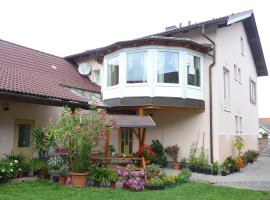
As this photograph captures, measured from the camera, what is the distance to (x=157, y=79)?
13.2m

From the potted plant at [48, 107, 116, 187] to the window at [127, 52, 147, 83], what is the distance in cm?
421

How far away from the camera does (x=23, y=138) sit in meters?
13.3

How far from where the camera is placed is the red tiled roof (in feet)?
38.2

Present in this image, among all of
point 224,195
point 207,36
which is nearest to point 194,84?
point 207,36

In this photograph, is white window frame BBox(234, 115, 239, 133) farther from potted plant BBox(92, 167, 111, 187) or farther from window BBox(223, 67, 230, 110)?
potted plant BBox(92, 167, 111, 187)

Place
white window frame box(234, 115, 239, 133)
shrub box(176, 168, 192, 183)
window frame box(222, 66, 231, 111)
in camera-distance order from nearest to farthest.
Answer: shrub box(176, 168, 192, 183), window frame box(222, 66, 231, 111), white window frame box(234, 115, 239, 133)

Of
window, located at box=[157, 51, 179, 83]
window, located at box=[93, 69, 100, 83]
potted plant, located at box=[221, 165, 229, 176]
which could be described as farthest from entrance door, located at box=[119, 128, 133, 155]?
potted plant, located at box=[221, 165, 229, 176]

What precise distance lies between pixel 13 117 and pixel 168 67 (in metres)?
7.34

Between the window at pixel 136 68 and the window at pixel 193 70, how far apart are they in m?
2.10

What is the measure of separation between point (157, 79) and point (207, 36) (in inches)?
140

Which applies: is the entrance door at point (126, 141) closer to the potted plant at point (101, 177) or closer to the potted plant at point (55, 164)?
the potted plant at point (55, 164)

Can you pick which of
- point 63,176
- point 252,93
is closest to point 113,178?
point 63,176

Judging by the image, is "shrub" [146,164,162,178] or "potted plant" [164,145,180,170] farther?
A: "potted plant" [164,145,180,170]

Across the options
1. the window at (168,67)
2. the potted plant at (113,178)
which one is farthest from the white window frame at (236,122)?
the potted plant at (113,178)
